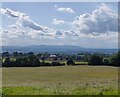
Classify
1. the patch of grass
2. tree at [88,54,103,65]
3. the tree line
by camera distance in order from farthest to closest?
1. tree at [88,54,103,65]
2. the tree line
3. the patch of grass

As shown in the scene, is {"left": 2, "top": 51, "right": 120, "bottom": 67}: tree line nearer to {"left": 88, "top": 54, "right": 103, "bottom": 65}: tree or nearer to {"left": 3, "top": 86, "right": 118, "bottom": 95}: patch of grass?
{"left": 88, "top": 54, "right": 103, "bottom": 65}: tree

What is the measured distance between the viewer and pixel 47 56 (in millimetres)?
47625

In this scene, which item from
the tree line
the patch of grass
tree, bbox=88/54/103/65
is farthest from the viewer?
tree, bbox=88/54/103/65

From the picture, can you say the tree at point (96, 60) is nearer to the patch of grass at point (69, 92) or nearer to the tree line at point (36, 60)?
the tree line at point (36, 60)

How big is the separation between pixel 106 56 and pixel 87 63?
133 inches

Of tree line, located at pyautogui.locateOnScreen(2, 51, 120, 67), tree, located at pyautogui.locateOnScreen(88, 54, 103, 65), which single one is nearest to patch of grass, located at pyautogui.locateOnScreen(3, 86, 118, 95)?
tree line, located at pyautogui.locateOnScreen(2, 51, 120, 67)

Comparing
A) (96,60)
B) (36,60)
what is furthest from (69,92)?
(96,60)

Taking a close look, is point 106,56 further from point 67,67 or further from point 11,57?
point 11,57

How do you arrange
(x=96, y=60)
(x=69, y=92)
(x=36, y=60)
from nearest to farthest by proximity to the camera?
(x=69, y=92)
(x=36, y=60)
(x=96, y=60)

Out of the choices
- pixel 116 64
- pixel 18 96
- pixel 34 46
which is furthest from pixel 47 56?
pixel 18 96

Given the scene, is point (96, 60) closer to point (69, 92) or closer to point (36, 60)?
point (36, 60)

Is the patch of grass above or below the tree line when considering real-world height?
below

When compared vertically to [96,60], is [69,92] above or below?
below

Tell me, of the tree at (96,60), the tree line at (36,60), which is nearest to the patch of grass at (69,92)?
the tree line at (36,60)
